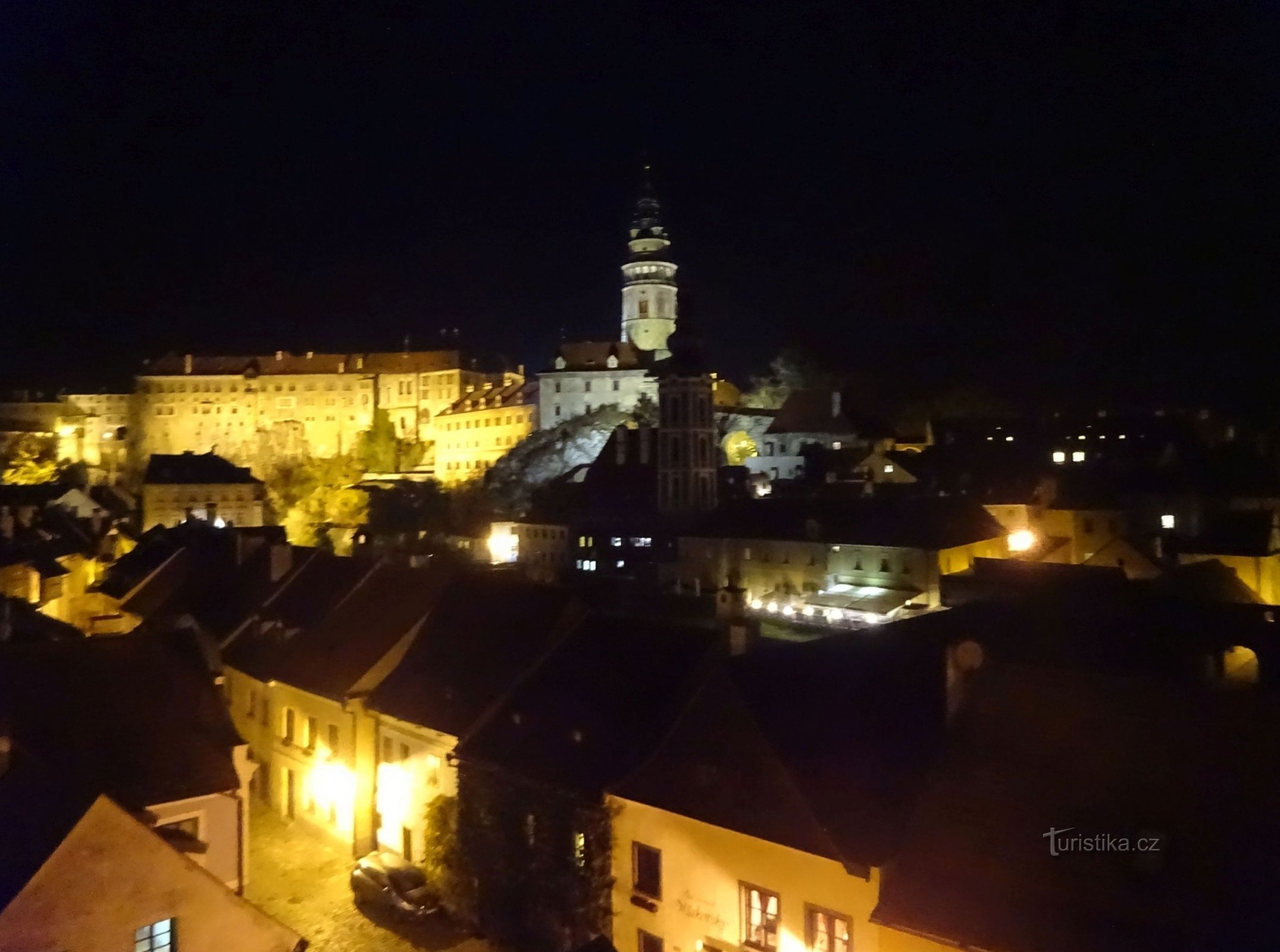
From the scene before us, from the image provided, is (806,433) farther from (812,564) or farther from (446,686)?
(446,686)

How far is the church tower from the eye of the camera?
101m

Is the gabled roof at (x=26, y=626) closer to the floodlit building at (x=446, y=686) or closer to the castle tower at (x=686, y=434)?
the floodlit building at (x=446, y=686)

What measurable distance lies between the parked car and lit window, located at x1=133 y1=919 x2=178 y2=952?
264 inches

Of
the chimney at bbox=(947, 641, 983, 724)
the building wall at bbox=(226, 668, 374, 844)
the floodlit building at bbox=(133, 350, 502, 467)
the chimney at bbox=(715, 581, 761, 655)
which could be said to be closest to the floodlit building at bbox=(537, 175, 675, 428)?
the floodlit building at bbox=(133, 350, 502, 467)

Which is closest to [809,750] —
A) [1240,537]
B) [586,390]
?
[1240,537]

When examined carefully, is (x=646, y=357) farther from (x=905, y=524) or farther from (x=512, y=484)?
(x=905, y=524)

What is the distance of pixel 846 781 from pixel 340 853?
14.6 metres

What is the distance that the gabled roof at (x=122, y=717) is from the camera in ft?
55.4

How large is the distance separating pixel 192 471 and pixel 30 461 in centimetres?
2081

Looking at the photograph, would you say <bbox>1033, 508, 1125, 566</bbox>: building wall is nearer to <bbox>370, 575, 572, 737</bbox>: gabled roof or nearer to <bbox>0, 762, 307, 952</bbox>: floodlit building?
<bbox>370, 575, 572, 737</bbox>: gabled roof

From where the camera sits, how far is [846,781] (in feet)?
47.8

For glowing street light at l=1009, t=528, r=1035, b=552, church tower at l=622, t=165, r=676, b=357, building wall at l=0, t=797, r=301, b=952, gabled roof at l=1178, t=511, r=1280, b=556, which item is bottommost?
building wall at l=0, t=797, r=301, b=952

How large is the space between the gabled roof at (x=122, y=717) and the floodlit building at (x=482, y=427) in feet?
223

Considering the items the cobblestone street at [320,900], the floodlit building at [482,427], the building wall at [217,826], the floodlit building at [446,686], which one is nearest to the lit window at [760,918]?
the cobblestone street at [320,900]
